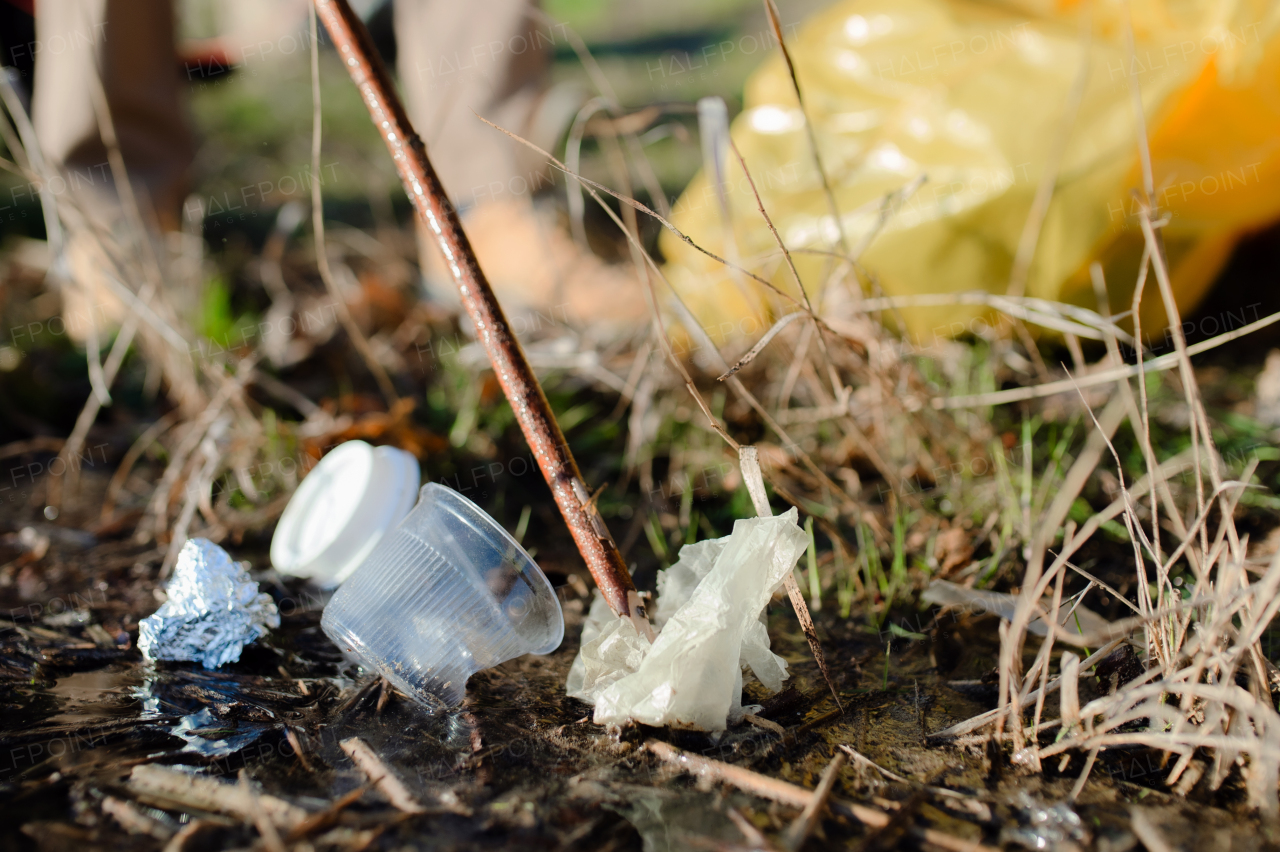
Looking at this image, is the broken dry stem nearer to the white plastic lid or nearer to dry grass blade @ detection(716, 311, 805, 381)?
dry grass blade @ detection(716, 311, 805, 381)

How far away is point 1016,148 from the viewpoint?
189 cm

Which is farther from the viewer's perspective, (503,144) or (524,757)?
(503,144)

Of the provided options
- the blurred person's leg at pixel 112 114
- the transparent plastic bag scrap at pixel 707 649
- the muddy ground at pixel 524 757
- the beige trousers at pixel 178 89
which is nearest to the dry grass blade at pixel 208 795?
the muddy ground at pixel 524 757

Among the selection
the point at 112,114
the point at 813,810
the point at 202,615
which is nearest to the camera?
the point at 813,810

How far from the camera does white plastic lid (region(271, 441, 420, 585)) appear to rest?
1473 millimetres

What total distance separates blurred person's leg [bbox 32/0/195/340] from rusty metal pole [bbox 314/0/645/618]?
1.78 m

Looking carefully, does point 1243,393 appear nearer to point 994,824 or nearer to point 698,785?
point 994,824

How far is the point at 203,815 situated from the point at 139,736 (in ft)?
0.88

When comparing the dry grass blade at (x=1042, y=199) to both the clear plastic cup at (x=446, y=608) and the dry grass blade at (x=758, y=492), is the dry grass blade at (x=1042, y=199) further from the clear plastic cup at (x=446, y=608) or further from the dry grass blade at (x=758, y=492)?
the clear plastic cup at (x=446, y=608)

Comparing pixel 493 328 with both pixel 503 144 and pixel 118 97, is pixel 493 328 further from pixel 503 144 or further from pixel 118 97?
pixel 118 97

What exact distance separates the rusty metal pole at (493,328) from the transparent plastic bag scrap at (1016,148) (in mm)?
678

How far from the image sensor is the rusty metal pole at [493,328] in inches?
42.7

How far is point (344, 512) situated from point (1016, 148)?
1.74 metres

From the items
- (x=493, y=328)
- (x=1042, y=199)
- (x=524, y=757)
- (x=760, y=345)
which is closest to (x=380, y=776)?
(x=524, y=757)
